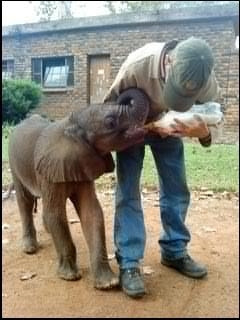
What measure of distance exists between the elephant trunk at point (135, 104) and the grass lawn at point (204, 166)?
25 centimetres

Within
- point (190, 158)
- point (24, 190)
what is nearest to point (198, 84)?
point (190, 158)

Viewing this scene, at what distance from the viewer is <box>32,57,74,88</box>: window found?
1.27m

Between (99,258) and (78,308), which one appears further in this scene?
(99,258)

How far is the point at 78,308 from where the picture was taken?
1.24m

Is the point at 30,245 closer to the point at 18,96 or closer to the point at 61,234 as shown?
the point at 61,234

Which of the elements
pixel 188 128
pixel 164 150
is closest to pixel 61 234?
pixel 164 150

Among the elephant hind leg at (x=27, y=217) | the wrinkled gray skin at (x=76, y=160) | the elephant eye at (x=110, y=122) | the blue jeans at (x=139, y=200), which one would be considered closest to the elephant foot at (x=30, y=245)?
the elephant hind leg at (x=27, y=217)

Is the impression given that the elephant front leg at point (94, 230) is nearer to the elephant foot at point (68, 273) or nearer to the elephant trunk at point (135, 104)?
the elephant foot at point (68, 273)

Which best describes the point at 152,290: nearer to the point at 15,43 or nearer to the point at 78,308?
the point at 78,308

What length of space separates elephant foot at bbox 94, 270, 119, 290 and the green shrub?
0.49 metres

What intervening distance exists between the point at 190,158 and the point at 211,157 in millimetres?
140

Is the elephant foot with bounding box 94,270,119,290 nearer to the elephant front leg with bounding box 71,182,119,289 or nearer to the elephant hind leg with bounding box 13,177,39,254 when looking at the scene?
the elephant front leg with bounding box 71,182,119,289

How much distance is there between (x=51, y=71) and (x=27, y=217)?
0.63m

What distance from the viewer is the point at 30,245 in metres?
1.69
